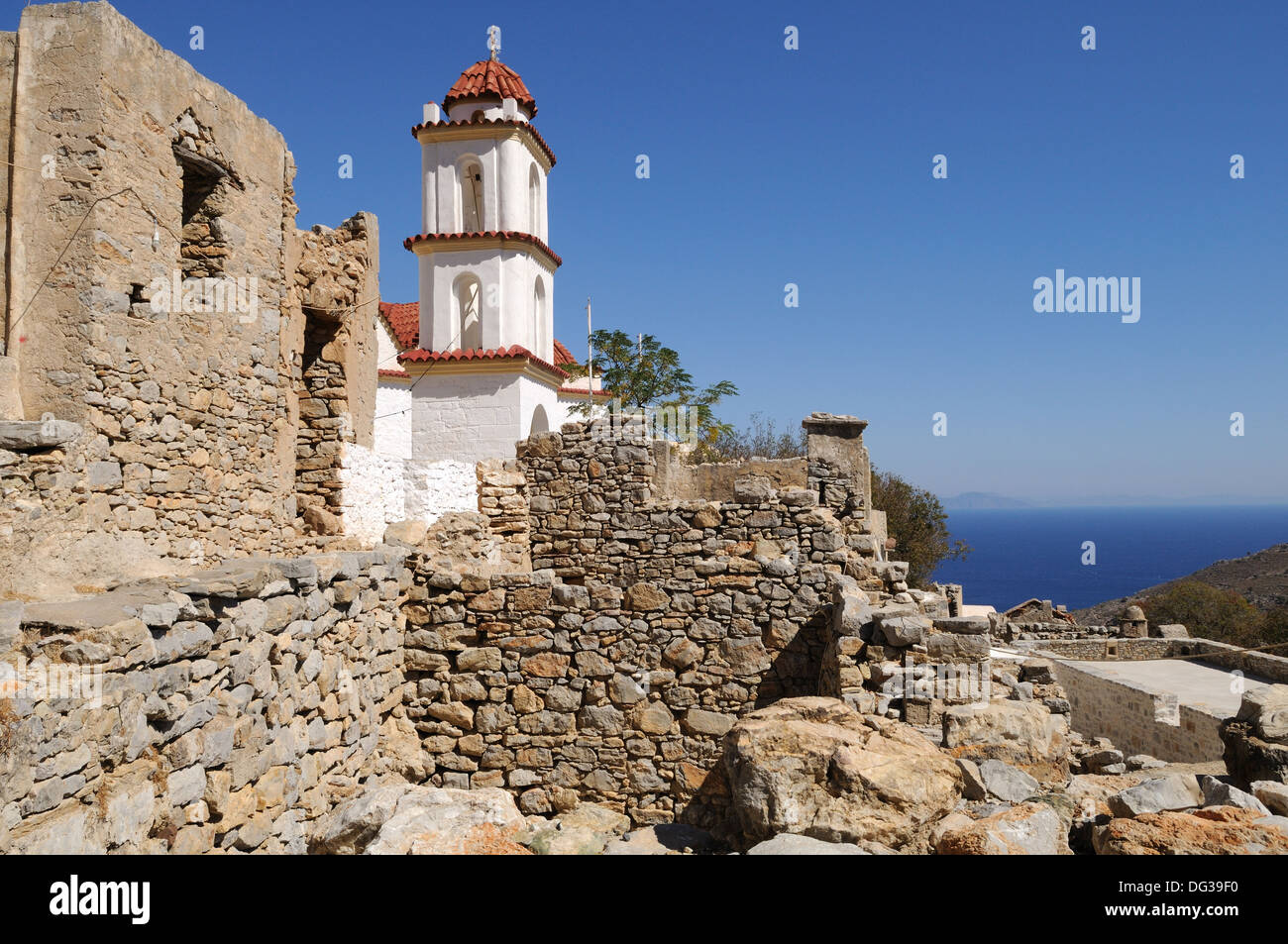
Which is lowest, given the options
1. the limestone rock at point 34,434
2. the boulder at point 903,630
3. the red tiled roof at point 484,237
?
the boulder at point 903,630

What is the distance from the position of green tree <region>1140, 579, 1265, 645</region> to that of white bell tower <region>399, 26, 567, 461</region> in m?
27.2

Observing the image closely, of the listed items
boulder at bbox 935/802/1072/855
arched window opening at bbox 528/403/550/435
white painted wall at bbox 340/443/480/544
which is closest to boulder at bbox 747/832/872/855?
boulder at bbox 935/802/1072/855

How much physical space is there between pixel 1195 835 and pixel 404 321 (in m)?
24.7

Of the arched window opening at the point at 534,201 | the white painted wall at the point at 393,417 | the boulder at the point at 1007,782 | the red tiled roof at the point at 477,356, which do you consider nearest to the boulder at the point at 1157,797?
the boulder at the point at 1007,782

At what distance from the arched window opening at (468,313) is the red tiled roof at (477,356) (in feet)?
2.12

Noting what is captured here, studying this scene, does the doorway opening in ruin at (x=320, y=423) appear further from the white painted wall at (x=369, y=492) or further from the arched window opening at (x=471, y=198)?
the arched window opening at (x=471, y=198)

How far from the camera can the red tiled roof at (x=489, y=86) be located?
21469 millimetres

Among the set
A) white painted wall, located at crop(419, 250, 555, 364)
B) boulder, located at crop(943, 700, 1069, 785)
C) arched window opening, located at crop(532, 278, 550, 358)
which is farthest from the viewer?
arched window opening, located at crop(532, 278, 550, 358)

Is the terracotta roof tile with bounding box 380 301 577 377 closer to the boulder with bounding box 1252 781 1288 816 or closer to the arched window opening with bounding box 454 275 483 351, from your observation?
the arched window opening with bounding box 454 275 483 351

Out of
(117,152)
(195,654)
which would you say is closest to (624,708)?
(195,654)

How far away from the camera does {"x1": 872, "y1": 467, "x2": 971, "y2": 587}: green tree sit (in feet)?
109

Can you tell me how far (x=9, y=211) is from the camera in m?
6.07
